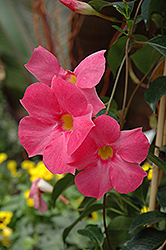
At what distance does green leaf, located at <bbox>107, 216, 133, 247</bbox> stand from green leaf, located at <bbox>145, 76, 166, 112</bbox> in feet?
0.75

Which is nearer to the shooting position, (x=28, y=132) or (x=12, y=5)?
(x=28, y=132)

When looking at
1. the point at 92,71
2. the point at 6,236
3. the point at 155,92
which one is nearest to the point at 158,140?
the point at 155,92

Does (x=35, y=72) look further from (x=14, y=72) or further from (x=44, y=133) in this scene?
(x=14, y=72)

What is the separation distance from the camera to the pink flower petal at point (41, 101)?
26cm

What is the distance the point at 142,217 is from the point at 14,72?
2.35 meters

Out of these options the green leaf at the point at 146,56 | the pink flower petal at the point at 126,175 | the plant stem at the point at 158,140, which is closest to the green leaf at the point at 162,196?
the plant stem at the point at 158,140

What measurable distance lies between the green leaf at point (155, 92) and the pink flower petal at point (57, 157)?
0.47ft

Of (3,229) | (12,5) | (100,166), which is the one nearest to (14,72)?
(12,5)

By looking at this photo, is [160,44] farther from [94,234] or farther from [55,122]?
[94,234]

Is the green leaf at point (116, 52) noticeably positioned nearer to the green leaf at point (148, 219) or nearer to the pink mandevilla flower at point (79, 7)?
the pink mandevilla flower at point (79, 7)

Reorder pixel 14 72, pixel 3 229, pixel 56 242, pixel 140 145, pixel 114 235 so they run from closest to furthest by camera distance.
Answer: pixel 140 145 < pixel 114 235 < pixel 56 242 < pixel 3 229 < pixel 14 72

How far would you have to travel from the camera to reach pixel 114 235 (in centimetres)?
46

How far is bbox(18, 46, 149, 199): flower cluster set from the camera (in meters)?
0.25

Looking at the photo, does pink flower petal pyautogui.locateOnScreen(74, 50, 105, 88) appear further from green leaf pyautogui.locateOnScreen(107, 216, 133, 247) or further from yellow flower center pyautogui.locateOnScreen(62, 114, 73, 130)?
green leaf pyautogui.locateOnScreen(107, 216, 133, 247)
